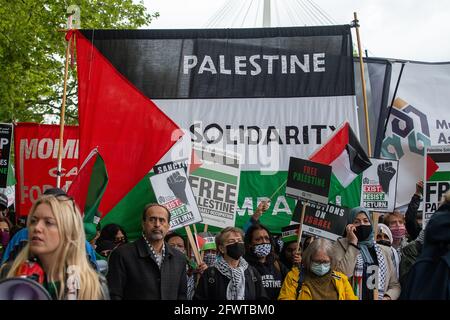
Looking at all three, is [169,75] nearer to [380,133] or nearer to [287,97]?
[287,97]

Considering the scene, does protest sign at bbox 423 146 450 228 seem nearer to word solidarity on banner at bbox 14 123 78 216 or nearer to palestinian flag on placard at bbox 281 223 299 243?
palestinian flag on placard at bbox 281 223 299 243

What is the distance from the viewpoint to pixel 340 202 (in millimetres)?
11094

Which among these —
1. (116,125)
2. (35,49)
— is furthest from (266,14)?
(116,125)

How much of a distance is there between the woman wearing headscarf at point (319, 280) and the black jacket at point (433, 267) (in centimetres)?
262

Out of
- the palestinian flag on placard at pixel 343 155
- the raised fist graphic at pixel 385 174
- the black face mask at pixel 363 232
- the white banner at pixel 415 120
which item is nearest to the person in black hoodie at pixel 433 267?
the black face mask at pixel 363 232

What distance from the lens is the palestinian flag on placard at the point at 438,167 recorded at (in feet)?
32.1

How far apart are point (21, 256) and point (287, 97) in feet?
24.8

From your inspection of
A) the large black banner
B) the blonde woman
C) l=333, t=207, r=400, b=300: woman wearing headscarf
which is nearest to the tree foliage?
the large black banner

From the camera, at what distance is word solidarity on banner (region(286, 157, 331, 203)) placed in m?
8.98

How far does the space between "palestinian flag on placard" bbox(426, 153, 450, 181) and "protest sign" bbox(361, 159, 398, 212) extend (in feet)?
4.53

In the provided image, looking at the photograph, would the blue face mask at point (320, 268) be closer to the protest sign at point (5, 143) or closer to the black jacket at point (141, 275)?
the black jacket at point (141, 275)

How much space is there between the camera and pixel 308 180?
9086 mm
